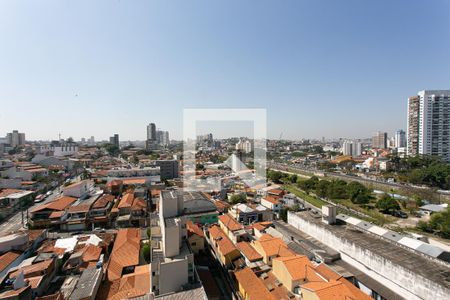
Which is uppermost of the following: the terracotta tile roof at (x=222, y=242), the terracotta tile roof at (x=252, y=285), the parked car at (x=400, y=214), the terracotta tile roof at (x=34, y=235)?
the terracotta tile roof at (x=222, y=242)

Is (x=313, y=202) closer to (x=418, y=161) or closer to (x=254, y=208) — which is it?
(x=254, y=208)

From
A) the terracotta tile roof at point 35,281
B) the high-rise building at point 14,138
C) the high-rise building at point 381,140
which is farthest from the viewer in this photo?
the high-rise building at point 381,140

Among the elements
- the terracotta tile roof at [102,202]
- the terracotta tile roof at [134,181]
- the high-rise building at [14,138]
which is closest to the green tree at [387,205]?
the terracotta tile roof at [102,202]

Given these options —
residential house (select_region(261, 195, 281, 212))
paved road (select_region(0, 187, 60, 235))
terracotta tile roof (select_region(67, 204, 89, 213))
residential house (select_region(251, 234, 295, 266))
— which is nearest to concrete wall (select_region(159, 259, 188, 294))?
residential house (select_region(251, 234, 295, 266))

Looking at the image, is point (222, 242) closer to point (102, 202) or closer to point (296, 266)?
point (296, 266)

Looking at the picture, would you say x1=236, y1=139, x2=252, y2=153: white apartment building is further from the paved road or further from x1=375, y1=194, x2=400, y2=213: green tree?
the paved road

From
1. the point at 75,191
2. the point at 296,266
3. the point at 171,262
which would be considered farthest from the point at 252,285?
the point at 75,191

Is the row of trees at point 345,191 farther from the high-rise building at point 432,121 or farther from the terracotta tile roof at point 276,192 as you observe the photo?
the high-rise building at point 432,121
